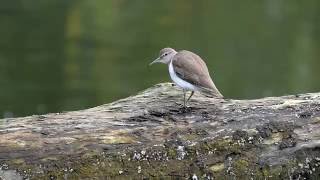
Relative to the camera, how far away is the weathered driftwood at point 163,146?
15.7 feet

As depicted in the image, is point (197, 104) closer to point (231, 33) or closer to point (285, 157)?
point (285, 157)

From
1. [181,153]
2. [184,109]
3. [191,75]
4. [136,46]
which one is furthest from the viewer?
[136,46]

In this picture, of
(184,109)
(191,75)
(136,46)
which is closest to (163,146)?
(184,109)

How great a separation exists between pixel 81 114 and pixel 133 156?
2.61ft

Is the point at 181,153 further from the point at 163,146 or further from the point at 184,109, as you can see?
the point at 184,109

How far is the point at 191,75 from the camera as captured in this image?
5.92m

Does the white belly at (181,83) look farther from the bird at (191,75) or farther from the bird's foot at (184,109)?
the bird's foot at (184,109)

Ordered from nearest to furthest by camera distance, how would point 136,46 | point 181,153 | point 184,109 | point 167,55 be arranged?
point 181,153, point 184,109, point 167,55, point 136,46

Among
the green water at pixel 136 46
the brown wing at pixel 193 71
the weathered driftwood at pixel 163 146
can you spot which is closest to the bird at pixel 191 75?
the brown wing at pixel 193 71

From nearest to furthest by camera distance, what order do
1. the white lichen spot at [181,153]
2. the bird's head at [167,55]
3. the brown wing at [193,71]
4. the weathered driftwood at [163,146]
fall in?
1. the weathered driftwood at [163,146]
2. the white lichen spot at [181,153]
3. the brown wing at [193,71]
4. the bird's head at [167,55]

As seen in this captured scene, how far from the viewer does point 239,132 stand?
5082 mm

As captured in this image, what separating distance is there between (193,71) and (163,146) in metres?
1.11

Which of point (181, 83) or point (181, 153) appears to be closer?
point (181, 153)

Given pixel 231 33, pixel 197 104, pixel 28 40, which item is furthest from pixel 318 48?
pixel 197 104
